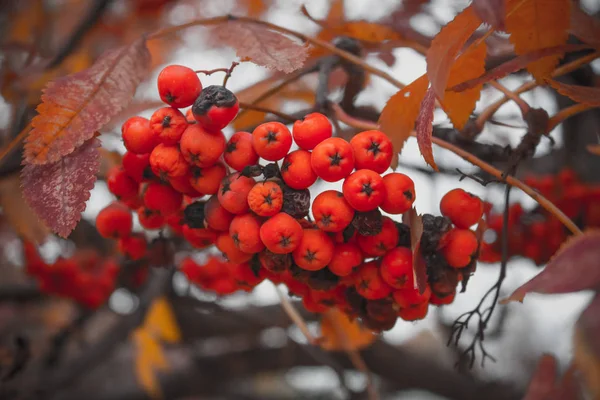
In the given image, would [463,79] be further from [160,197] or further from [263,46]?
[160,197]

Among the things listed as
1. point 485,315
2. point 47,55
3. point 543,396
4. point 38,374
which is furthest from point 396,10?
point 38,374

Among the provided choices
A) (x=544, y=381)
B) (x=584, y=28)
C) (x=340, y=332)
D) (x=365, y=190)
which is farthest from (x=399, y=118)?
(x=340, y=332)

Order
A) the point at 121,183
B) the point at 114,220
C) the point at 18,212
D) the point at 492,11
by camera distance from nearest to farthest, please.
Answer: the point at 492,11
the point at 121,183
the point at 114,220
the point at 18,212

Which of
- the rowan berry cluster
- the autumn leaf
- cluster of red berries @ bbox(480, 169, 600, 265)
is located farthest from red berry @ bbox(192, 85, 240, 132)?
the autumn leaf

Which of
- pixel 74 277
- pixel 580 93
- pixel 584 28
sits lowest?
pixel 74 277

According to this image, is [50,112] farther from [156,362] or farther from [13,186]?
[156,362]

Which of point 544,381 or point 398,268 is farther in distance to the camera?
point 398,268

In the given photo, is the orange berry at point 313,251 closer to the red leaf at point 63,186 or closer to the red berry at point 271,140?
the red berry at point 271,140
